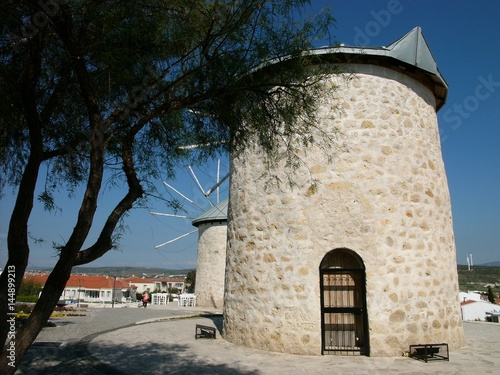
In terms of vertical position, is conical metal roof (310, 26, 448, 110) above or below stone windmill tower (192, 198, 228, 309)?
above

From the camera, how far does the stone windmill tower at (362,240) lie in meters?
7.47

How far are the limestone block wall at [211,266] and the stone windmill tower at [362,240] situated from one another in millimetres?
12451

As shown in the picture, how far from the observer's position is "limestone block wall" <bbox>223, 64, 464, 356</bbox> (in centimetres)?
747

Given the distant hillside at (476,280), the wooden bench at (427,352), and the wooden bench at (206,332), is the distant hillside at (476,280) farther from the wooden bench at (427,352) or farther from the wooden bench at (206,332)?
the wooden bench at (206,332)

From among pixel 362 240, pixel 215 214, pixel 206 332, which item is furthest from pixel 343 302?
pixel 215 214

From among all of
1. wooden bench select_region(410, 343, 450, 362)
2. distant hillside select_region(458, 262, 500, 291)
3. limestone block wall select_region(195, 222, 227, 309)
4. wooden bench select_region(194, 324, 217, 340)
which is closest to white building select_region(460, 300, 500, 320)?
wooden bench select_region(410, 343, 450, 362)

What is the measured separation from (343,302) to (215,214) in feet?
47.7

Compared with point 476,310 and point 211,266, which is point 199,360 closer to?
point 476,310

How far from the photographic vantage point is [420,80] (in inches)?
347

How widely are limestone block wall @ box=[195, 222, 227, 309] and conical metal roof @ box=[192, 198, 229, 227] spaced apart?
0.32 meters

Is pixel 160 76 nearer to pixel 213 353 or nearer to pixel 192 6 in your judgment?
pixel 192 6

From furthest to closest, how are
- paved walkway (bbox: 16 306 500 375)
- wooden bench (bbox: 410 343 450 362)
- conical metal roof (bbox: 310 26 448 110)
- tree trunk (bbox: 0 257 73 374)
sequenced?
conical metal roof (bbox: 310 26 448 110) → wooden bench (bbox: 410 343 450 362) → paved walkway (bbox: 16 306 500 375) → tree trunk (bbox: 0 257 73 374)

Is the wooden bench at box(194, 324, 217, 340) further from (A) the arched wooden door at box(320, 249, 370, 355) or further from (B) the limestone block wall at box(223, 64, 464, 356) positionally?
(A) the arched wooden door at box(320, 249, 370, 355)

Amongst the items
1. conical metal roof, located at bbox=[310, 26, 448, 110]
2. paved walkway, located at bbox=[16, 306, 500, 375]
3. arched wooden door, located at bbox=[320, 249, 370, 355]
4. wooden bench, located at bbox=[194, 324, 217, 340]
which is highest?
conical metal roof, located at bbox=[310, 26, 448, 110]
